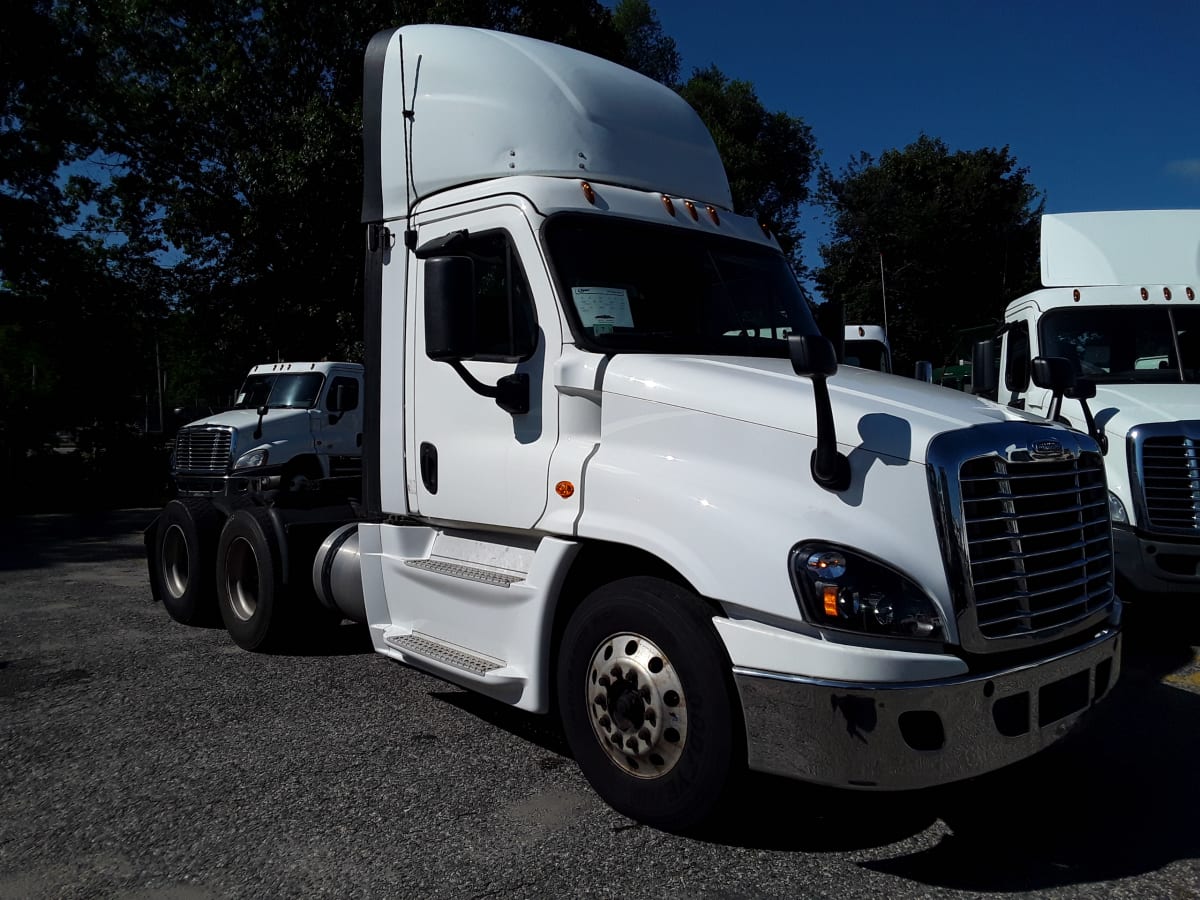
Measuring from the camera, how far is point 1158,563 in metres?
6.57

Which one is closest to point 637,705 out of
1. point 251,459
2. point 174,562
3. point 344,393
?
point 174,562

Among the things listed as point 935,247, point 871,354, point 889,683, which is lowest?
point 889,683

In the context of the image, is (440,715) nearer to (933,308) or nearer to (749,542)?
(749,542)

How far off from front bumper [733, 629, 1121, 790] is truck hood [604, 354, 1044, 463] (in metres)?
0.81

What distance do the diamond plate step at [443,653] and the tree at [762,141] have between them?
28918 millimetres

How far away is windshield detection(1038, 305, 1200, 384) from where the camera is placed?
25.9ft

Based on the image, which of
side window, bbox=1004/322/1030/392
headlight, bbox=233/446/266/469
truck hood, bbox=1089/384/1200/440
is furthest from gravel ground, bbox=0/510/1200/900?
headlight, bbox=233/446/266/469

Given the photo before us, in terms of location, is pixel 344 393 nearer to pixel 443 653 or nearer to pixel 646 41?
pixel 443 653

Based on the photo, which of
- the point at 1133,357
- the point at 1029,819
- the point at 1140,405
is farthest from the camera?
the point at 1133,357

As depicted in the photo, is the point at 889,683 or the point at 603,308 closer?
the point at 889,683

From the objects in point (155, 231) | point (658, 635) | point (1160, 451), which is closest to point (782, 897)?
point (658, 635)

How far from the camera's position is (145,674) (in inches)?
241

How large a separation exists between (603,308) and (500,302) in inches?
19.6

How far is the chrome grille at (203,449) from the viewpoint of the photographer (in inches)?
561
